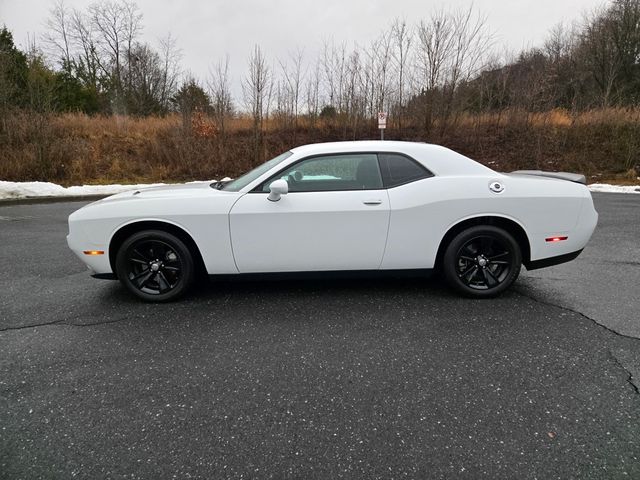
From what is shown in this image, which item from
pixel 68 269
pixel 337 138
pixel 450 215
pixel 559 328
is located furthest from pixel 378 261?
pixel 337 138

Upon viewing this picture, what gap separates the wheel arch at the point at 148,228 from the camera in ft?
10.7

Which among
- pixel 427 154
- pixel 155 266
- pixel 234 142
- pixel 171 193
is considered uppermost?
pixel 234 142

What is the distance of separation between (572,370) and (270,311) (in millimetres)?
2312

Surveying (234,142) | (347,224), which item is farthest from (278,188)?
(234,142)

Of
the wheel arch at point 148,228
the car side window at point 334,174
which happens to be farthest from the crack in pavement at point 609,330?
the wheel arch at point 148,228

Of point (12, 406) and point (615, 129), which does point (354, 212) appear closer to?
point (12, 406)

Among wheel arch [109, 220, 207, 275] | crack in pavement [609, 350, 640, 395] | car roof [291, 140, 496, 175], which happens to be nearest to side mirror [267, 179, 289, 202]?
car roof [291, 140, 496, 175]

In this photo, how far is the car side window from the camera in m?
3.34

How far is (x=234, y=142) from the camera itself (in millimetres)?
17609

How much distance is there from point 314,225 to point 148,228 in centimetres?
156

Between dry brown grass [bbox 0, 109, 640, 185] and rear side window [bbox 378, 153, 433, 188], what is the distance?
13773 millimetres

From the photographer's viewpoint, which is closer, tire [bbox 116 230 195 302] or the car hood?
tire [bbox 116 230 195 302]

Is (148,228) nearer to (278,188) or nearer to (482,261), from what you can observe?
(278,188)

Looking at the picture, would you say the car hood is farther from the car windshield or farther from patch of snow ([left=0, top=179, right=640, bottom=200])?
patch of snow ([left=0, top=179, right=640, bottom=200])
